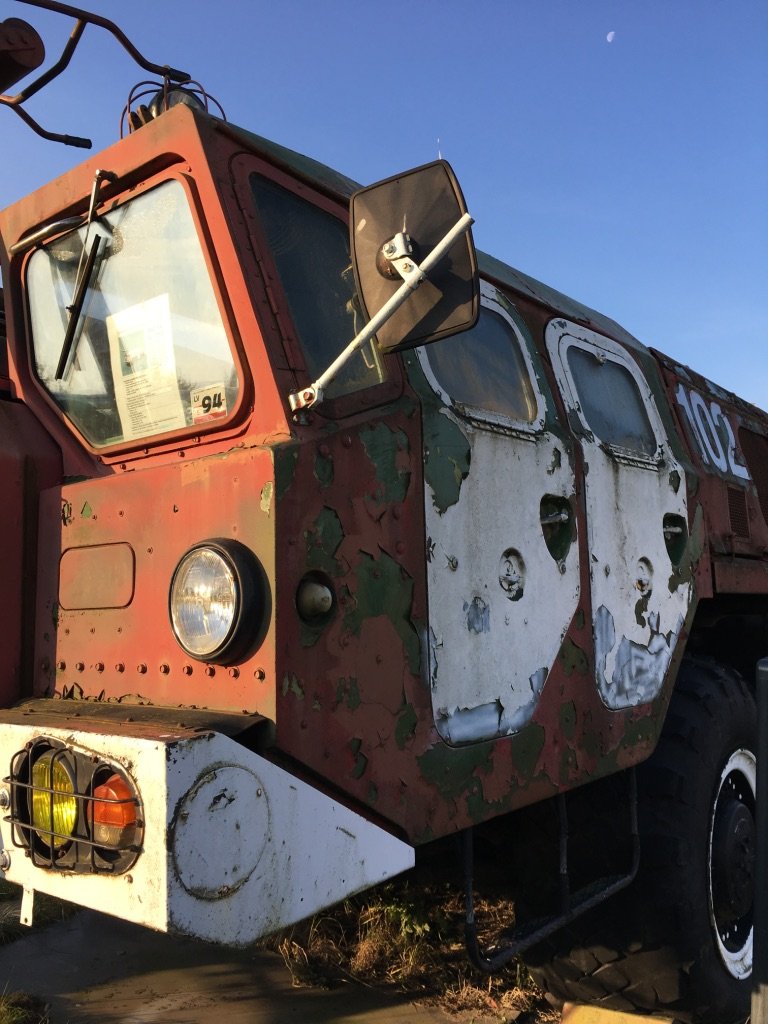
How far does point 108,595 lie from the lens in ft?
6.91

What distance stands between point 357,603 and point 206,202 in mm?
937

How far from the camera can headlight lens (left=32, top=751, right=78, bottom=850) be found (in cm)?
175

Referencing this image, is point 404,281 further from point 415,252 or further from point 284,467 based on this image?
point 284,467

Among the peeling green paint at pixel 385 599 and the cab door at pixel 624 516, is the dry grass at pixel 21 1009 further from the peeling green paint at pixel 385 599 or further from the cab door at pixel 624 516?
the cab door at pixel 624 516

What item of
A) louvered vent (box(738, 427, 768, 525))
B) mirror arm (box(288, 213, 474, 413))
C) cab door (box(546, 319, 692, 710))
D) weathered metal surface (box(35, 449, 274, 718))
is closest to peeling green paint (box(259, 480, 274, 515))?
weathered metal surface (box(35, 449, 274, 718))

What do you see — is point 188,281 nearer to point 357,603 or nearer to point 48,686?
point 357,603

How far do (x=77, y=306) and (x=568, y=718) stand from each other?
173 centimetres

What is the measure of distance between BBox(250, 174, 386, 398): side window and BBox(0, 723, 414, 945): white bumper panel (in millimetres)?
841

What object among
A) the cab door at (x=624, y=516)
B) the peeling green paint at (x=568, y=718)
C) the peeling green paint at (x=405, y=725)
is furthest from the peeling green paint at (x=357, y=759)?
the cab door at (x=624, y=516)

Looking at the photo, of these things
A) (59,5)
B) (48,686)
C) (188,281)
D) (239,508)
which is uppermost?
(59,5)

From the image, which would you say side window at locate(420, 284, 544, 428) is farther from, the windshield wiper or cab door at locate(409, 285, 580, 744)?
the windshield wiper

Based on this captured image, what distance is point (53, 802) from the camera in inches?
70.7

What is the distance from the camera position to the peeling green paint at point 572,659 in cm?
257

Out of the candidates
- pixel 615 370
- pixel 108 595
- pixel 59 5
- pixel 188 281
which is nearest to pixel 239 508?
pixel 108 595
